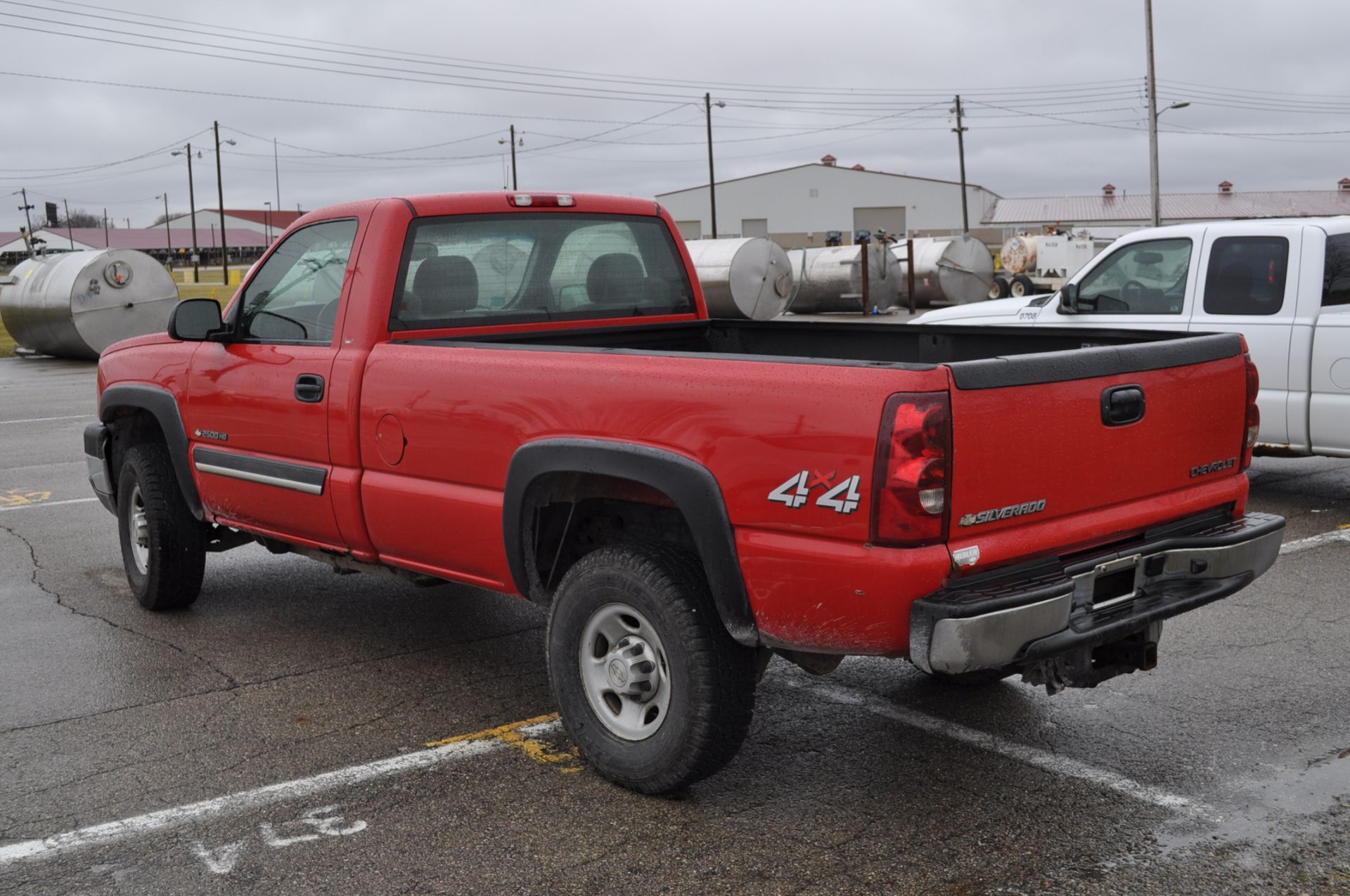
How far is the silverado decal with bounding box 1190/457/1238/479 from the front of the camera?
430 centimetres

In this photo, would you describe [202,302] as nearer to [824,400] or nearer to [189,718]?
[189,718]

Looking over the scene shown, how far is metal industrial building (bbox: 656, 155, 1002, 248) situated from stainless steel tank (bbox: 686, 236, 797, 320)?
5741cm

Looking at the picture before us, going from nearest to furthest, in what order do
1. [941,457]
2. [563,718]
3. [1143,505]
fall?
[941,457]
[1143,505]
[563,718]

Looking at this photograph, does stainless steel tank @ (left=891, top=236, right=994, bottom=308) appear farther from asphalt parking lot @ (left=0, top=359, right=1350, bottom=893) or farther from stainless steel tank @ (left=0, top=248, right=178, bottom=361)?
asphalt parking lot @ (left=0, top=359, right=1350, bottom=893)

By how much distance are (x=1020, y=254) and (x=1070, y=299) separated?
31.8m

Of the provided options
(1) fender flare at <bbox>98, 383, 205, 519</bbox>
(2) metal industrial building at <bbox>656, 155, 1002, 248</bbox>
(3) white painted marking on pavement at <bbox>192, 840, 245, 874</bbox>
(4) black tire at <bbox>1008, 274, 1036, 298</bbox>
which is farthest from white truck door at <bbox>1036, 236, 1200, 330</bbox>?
(2) metal industrial building at <bbox>656, 155, 1002, 248</bbox>

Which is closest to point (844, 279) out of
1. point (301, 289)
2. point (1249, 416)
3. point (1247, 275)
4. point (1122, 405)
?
point (1247, 275)

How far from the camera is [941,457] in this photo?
350cm

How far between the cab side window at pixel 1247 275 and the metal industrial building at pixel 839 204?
262 ft

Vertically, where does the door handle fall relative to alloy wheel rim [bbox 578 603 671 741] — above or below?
above

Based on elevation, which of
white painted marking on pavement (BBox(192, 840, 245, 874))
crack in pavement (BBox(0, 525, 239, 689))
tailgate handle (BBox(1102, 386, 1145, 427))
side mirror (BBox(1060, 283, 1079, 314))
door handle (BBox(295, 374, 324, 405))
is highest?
side mirror (BBox(1060, 283, 1079, 314))

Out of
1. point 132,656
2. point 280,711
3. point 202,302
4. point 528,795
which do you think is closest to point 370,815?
point 528,795

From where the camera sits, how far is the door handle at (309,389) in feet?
17.4

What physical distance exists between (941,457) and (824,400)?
0.35m
